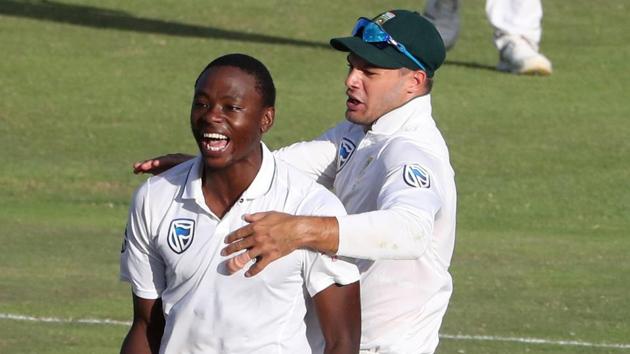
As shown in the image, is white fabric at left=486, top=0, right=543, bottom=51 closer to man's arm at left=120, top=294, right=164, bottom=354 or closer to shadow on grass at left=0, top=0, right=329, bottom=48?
shadow on grass at left=0, top=0, right=329, bottom=48

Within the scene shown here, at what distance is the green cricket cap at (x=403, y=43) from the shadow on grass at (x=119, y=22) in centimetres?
1440

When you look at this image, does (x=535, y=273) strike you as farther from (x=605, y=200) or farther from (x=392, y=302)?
(x=392, y=302)

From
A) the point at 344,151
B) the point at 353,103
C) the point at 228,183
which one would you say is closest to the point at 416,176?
the point at 353,103

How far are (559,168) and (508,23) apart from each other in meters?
3.38

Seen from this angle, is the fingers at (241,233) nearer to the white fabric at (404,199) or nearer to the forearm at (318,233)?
the forearm at (318,233)

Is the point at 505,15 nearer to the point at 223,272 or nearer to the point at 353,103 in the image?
the point at 353,103

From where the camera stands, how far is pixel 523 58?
20.0 meters

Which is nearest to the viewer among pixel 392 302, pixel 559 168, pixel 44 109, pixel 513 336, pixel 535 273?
pixel 392 302

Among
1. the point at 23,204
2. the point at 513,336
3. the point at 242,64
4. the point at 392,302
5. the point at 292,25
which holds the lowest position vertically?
the point at 292,25

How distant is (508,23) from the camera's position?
1955 centimetres

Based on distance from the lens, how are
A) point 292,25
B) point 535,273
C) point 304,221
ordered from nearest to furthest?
1. point 304,221
2. point 535,273
3. point 292,25

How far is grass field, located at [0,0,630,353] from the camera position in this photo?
37.2 feet

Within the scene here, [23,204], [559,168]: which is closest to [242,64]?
[23,204]

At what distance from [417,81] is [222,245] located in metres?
1.22
